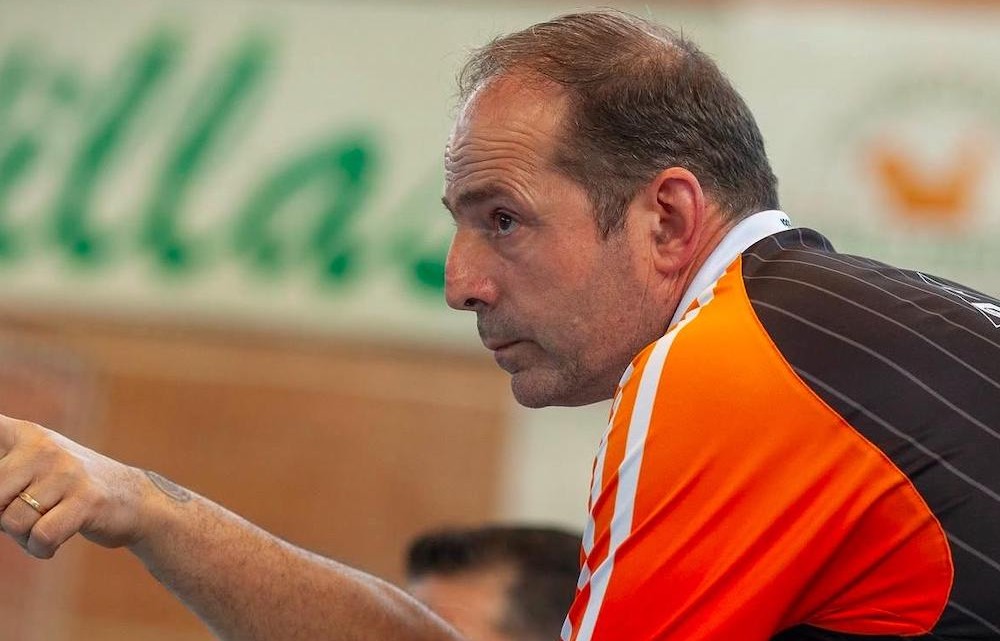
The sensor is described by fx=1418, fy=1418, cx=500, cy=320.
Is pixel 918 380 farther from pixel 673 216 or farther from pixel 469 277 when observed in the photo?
pixel 469 277

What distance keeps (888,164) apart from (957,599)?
4050mm

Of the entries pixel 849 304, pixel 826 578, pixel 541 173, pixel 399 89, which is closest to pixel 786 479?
pixel 826 578

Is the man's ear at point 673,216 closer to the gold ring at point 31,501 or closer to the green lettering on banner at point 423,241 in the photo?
the gold ring at point 31,501

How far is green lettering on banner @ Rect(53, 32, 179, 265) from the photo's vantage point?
19.5 ft

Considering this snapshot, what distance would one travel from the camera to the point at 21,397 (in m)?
5.79

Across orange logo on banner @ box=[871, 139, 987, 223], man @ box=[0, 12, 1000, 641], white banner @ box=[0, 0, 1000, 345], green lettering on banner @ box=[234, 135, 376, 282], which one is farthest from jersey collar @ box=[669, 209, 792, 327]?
green lettering on banner @ box=[234, 135, 376, 282]

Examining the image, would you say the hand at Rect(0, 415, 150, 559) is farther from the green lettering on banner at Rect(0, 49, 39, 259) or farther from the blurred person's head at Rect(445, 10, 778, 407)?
the green lettering on banner at Rect(0, 49, 39, 259)

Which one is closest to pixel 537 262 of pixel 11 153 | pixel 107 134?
pixel 107 134

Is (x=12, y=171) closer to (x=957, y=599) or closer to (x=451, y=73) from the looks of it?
(x=451, y=73)

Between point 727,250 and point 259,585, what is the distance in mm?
804

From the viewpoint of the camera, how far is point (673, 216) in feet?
6.07

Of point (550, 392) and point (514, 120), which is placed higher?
point (514, 120)

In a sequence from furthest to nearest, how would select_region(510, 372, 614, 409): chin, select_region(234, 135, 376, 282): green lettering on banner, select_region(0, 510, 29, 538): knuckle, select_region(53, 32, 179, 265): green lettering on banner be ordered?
select_region(53, 32, 179, 265): green lettering on banner
select_region(234, 135, 376, 282): green lettering on banner
select_region(510, 372, 614, 409): chin
select_region(0, 510, 29, 538): knuckle

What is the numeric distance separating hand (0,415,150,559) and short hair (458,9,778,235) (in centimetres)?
71
